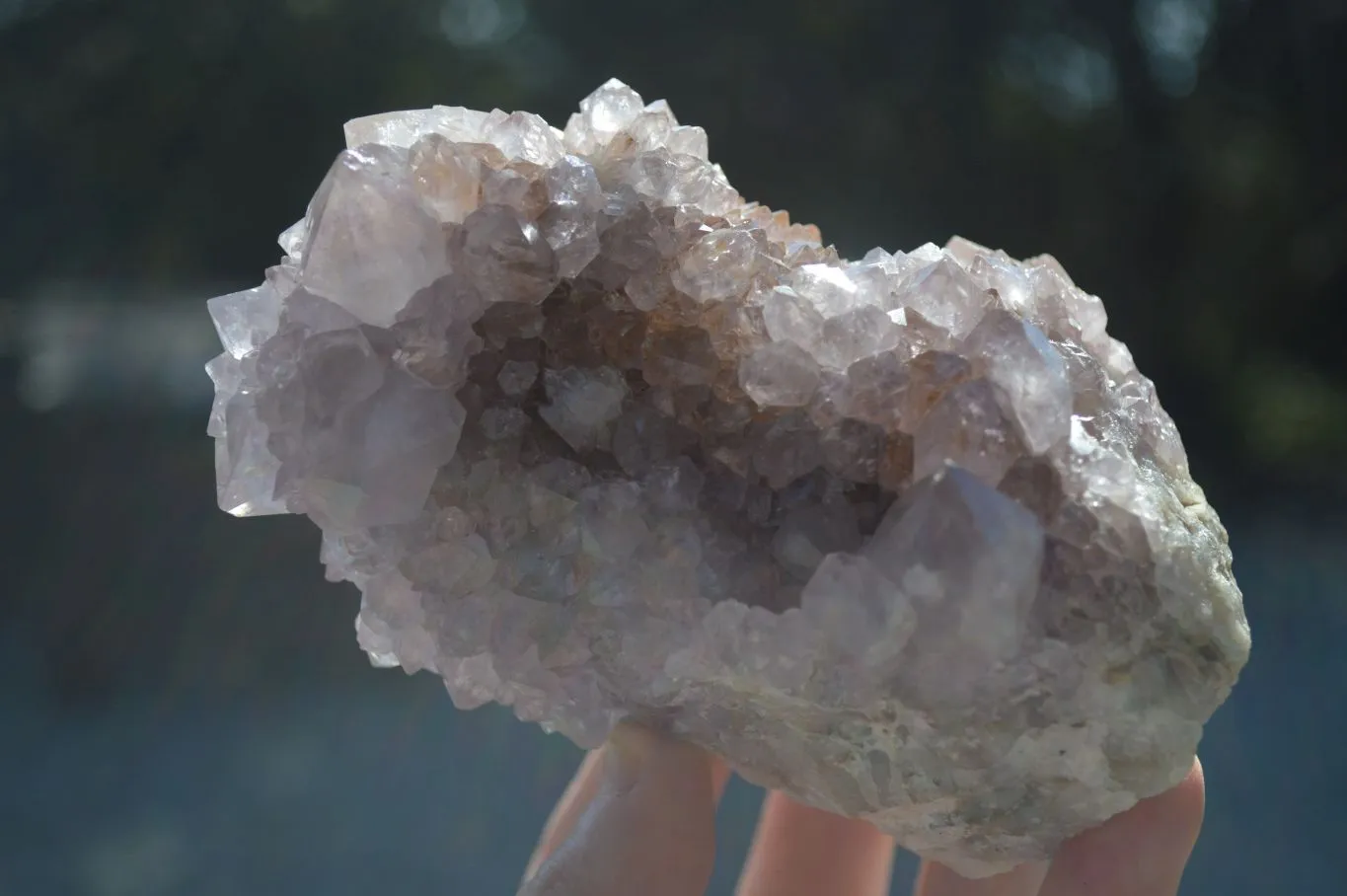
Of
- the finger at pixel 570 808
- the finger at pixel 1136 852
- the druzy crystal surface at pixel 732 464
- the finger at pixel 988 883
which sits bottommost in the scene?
the finger at pixel 570 808

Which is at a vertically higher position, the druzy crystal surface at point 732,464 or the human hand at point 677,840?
the druzy crystal surface at point 732,464

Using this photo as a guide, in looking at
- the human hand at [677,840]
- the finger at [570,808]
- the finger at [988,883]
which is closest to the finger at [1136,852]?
the human hand at [677,840]

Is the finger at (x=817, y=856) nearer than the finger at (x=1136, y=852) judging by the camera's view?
No

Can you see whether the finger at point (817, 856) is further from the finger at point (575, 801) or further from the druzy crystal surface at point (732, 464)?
the druzy crystal surface at point (732, 464)

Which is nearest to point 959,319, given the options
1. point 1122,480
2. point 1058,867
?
point 1122,480

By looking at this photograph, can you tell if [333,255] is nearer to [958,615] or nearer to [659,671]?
[659,671]

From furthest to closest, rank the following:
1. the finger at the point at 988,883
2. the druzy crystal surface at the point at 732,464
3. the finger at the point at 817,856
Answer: the finger at the point at 817,856
the finger at the point at 988,883
the druzy crystal surface at the point at 732,464

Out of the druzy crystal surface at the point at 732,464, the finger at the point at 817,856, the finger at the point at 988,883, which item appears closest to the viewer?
the druzy crystal surface at the point at 732,464
